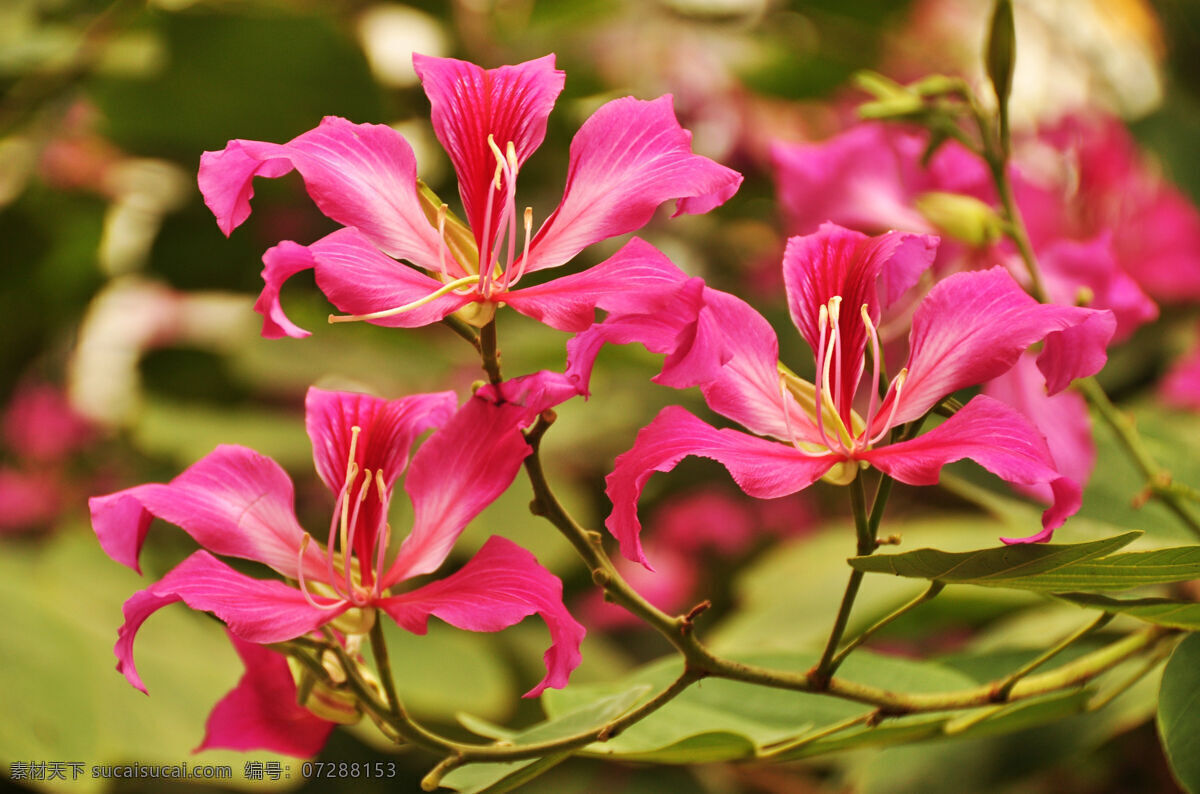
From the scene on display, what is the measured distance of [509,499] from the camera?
116cm

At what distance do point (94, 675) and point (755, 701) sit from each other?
1.72ft

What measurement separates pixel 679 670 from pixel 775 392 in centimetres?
16

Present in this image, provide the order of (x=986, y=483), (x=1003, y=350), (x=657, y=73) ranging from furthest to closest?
(x=657, y=73) → (x=986, y=483) → (x=1003, y=350)

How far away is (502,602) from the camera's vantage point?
35 cm

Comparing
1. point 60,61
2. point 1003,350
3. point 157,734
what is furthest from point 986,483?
point 60,61

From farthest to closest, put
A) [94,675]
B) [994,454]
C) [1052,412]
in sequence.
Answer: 1. [94,675]
2. [1052,412]
3. [994,454]

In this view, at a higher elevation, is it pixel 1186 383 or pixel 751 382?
pixel 751 382

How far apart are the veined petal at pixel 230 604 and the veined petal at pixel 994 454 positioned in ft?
0.64

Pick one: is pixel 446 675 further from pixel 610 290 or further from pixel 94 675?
pixel 610 290

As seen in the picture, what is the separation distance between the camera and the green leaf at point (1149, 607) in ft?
1.22

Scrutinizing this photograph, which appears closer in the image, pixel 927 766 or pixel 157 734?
pixel 927 766

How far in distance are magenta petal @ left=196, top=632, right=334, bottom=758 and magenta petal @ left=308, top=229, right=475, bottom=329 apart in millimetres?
152

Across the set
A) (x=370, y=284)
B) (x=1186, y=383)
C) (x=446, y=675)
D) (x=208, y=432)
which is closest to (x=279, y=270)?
(x=370, y=284)

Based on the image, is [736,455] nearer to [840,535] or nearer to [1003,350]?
[1003,350]
